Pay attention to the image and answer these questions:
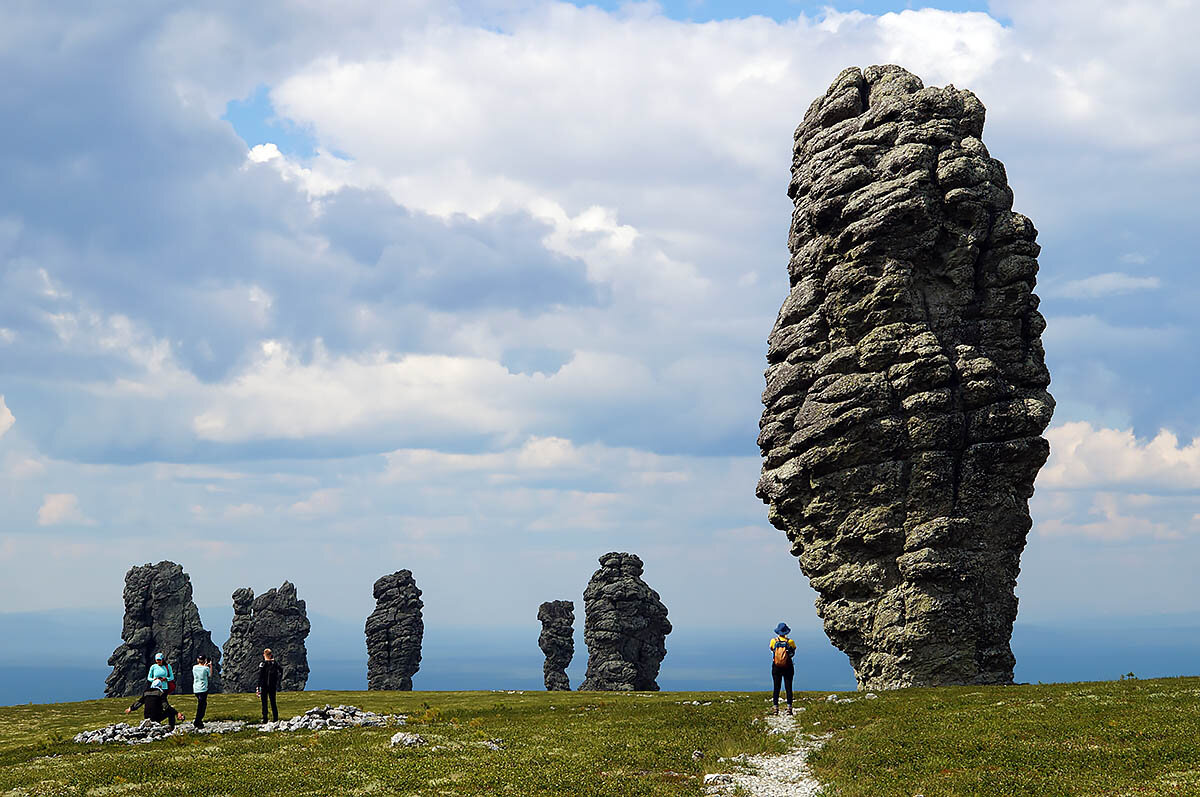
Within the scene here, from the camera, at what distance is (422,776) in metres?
31.9

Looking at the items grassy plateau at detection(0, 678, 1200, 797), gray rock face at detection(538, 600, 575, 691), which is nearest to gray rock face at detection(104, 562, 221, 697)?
gray rock face at detection(538, 600, 575, 691)

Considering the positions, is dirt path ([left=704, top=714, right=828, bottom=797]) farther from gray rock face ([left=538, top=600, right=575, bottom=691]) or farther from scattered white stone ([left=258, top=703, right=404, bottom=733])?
gray rock face ([left=538, top=600, right=575, bottom=691])

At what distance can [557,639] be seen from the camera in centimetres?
12106

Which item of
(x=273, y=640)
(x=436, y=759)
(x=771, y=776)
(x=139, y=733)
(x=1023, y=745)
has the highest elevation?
(x=1023, y=745)

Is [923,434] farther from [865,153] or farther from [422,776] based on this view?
[422,776]

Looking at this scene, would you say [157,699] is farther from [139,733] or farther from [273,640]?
[273,640]

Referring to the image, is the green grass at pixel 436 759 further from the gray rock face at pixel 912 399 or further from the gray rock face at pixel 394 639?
the gray rock face at pixel 394 639

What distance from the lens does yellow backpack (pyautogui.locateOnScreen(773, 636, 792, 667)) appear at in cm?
4309

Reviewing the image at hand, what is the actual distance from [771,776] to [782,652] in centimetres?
1249

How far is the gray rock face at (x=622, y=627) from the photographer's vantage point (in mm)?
110062

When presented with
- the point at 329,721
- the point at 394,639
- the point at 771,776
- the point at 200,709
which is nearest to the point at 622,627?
the point at 394,639

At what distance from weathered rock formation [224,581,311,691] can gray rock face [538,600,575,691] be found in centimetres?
3567

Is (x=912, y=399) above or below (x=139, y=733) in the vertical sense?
above

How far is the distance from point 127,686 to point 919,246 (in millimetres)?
115693
